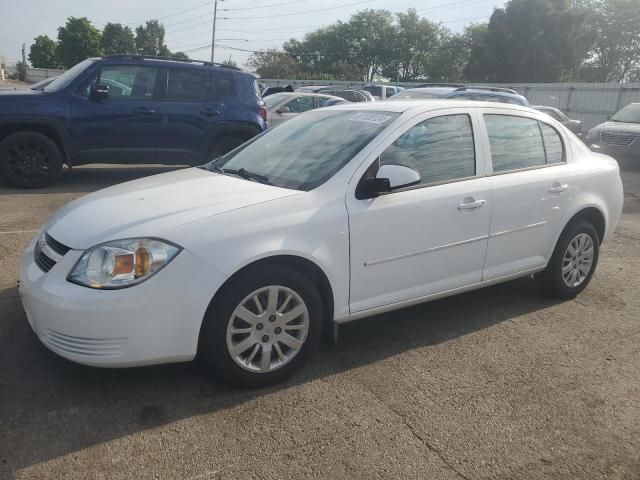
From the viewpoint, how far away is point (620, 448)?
9.45ft

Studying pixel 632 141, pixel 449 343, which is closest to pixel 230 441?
pixel 449 343

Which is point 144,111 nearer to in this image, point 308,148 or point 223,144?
point 223,144

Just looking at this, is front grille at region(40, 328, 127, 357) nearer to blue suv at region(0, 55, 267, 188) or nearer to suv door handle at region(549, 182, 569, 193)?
suv door handle at region(549, 182, 569, 193)

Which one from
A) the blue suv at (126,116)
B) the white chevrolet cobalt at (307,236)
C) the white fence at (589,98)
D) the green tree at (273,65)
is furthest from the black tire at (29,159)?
the green tree at (273,65)

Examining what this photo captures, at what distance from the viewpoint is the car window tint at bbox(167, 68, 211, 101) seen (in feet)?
29.1

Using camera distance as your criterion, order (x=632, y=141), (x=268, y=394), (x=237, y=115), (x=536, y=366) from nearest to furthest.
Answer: (x=268, y=394)
(x=536, y=366)
(x=237, y=115)
(x=632, y=141)

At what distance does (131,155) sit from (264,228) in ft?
20.4

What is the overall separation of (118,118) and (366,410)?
6.82 meters

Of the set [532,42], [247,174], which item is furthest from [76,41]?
[247,174]

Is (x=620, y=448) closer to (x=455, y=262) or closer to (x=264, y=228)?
(x=455, y=262)

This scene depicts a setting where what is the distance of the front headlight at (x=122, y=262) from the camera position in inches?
114

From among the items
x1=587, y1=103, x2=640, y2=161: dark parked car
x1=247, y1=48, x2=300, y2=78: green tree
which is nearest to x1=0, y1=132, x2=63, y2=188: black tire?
x1=587, y1=103, x2=640, y2=161: dark parked car

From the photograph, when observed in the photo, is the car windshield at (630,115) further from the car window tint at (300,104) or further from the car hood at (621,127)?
the car window tint at (300,104)

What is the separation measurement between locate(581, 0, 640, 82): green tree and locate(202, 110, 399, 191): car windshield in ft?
204
